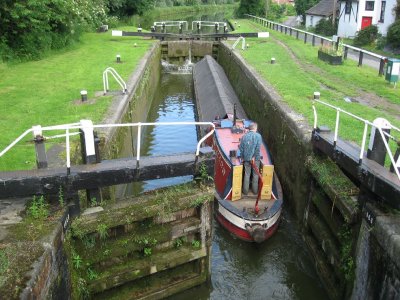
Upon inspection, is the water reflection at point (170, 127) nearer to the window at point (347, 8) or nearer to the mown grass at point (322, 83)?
the mown grass at point (322, 83)

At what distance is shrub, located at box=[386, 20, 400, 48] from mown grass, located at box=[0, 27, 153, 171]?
1907 cm

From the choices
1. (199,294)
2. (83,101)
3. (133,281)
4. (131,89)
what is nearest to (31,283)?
(133,281)

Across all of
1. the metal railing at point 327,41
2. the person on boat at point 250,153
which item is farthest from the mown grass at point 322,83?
the person on boat at point 250,153

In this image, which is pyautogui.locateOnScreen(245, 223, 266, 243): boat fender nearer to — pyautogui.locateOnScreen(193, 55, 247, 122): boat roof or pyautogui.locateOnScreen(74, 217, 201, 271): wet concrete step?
pyautogui.locateOnScreen(74, 217, 201, 271): wet concrete step

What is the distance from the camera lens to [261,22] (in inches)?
1956

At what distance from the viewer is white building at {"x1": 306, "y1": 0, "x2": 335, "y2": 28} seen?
46.8 metres

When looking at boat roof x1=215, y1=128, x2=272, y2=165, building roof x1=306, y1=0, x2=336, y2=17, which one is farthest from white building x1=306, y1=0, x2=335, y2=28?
boat roof x1=215, y1=128, x2=272, y2=165

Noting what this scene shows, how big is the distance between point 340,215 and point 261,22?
45.0m

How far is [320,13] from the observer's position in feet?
157

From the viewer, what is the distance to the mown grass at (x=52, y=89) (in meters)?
10.9

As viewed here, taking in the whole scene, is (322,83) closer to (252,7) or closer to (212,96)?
(212,96)

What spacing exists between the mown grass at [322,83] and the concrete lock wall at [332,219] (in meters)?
0.98

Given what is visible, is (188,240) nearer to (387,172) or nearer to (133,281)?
(133,281)

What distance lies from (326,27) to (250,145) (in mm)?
39336
